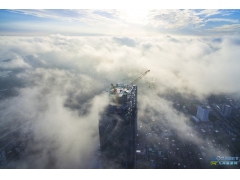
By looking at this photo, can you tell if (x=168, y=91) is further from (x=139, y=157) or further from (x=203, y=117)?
(x=139, y=157)

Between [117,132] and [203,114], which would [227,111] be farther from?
[117,132]

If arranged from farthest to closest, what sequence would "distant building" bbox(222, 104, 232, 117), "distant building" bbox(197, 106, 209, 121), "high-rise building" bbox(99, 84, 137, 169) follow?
"distant building" bbox(222, 104, 232, 117)
"distant building" bbox(197, 106, 209, 121)
"high-rise building" bbox(99, 84, 137, 169)

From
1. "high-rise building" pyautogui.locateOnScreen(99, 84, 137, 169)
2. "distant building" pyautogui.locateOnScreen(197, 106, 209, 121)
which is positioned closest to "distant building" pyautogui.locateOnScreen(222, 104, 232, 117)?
"distant building" pyautogui.locateOnScreen(197, 106, 209, 121)

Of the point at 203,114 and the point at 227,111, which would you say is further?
the point at 227,111

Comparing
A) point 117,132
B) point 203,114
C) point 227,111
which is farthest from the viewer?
point 227,111

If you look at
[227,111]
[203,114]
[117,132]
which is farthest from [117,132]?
[227,111]

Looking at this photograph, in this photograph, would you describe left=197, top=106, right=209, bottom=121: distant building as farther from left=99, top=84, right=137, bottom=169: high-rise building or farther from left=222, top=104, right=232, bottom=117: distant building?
left=99, top=84, right=137, bottom=169: high-rise building

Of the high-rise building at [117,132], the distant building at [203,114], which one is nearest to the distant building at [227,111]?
the distant building at [203,114]

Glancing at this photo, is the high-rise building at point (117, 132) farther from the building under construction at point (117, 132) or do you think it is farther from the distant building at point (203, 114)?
the distant building at point (203, 114)
